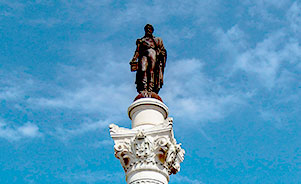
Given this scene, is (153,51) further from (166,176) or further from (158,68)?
(166,176)

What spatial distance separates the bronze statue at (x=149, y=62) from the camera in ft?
55.5

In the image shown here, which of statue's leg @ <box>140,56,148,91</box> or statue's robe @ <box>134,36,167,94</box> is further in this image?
statue's robe @ <box>134,36,167,94</box>

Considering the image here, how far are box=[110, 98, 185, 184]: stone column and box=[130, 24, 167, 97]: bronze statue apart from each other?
196 centimetres

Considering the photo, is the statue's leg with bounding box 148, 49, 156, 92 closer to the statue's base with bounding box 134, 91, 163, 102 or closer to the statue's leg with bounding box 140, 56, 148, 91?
the statue's leg with bounding box 140, 56, 148, 91

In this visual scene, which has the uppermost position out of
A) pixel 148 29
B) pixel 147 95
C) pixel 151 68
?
pixel 148 29

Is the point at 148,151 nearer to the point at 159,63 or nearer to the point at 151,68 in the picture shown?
the point at 151,68

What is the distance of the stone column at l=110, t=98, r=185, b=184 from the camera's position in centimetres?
1398

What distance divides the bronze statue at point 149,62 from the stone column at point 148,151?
196 centimetres

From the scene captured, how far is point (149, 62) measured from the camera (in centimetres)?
Result: 1744

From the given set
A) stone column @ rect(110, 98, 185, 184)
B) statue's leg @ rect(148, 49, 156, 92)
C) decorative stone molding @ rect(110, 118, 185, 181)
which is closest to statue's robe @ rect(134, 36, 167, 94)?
statue's leg @ rect(148, 49, 156, 92)

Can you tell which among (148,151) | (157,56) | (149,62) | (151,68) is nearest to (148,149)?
(148,151)

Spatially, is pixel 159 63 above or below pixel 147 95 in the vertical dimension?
above

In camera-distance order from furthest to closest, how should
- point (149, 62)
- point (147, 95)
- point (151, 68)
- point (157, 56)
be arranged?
point (157, 56) < point (149, 62) < point (151, 68) < point (147, 95)

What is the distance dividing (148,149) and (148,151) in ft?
0.28
